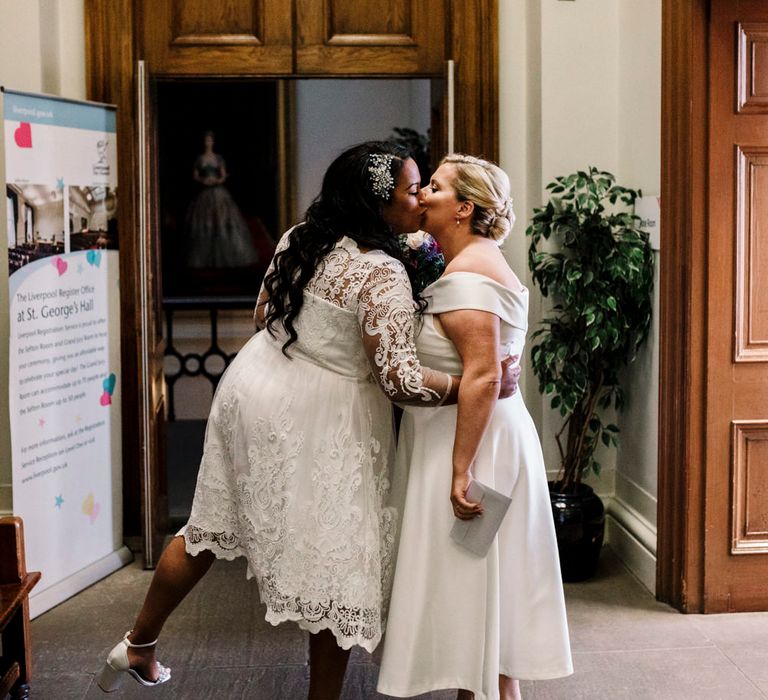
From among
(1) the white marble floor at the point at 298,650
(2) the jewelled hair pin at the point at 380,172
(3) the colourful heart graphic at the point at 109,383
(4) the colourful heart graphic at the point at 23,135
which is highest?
(4) the colourful heart graphic at the point at 23,135

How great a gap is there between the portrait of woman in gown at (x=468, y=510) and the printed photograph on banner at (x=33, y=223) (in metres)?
1.89

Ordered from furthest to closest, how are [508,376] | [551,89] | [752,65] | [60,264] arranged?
[551,89] → [60,264] → [752,65] → [508,376]

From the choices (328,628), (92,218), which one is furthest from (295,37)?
(328,628)

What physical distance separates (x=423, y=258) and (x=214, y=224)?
19.5 ft

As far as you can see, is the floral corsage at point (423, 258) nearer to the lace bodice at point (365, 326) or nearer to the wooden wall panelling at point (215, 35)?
the lace bodice at point (365, 326)

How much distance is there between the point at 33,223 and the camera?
13.5ft

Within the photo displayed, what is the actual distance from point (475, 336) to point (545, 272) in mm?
1882

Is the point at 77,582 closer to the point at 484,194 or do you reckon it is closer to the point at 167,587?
the point at 167,587

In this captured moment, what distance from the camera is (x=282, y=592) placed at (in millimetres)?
2801

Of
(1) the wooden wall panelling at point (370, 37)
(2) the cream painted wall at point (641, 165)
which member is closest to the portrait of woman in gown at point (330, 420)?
(2) the cream painted wall at point (641, 165)

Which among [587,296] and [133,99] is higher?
[133,99]

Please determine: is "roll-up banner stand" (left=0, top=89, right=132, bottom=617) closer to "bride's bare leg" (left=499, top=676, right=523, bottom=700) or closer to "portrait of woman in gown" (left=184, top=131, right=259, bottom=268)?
"bride's bare leg" (left=499, top=676, right=523, bottom=700)

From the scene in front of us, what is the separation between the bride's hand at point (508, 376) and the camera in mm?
2758

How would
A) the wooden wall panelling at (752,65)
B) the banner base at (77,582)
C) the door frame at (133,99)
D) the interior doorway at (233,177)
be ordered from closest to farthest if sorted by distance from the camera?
1. the wooden wall panelling at (752,65)
2. the banner base at (77,582)
3. the door frame at (133,99)
4. the interior doorway at (233,177)
